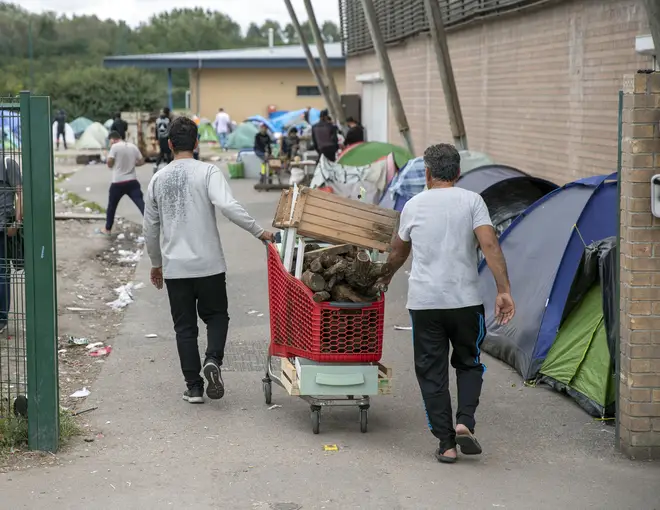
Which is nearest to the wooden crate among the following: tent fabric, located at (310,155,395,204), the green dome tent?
tent fabric, located at (310,155,395,204)

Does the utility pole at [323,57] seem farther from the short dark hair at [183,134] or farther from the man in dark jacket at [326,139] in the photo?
the short dark hair at [183,134]

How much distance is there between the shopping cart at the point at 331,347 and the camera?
20.4 feet

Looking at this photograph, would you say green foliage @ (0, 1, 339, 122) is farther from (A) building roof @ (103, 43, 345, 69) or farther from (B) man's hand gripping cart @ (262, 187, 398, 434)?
(B) man's hand gripping cart @ (262, 187, 398, 434)

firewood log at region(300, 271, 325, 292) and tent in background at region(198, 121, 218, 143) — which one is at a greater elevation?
tent in background at region(198, 121, 218, 143)

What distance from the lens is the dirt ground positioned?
616 centimetres

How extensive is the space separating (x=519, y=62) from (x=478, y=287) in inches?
366

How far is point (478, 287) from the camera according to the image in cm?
584

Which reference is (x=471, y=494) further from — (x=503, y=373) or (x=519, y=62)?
(x=519, y=62)

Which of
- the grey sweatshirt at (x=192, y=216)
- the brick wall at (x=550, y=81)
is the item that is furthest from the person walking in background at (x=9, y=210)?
the brick wall at (x=550, y=81)

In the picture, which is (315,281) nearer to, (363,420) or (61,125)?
(363,420)

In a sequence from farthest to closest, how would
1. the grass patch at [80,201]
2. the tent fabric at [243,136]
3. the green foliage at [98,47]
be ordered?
the green foliage at [98,47], the tent fabric at [243,136], the grass patch at [80,201]

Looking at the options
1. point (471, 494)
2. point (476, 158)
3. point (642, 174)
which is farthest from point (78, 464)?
point (476, 158)

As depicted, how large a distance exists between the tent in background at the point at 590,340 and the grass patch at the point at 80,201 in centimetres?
1393

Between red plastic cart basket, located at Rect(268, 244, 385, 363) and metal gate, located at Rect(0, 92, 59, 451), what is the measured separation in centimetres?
144
